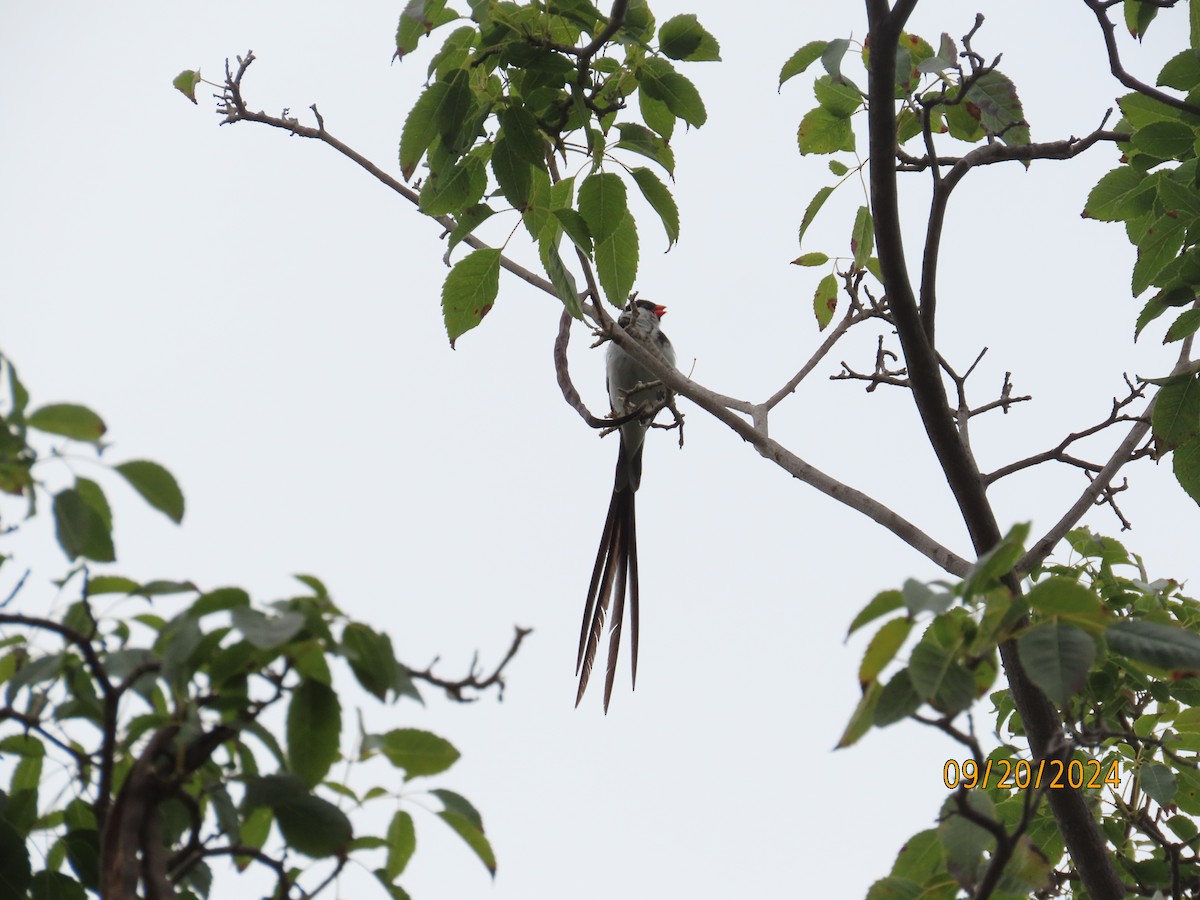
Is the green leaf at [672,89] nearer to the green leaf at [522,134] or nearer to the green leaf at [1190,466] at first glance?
the green leaf at [522,134]

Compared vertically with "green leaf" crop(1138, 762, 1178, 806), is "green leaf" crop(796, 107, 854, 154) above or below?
above

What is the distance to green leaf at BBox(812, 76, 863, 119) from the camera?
1.87 meters

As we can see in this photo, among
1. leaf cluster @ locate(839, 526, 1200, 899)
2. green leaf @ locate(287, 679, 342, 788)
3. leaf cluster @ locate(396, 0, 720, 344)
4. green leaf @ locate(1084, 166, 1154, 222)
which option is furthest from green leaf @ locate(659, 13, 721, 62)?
green leaf @ locate(287, 679, 342, 788)

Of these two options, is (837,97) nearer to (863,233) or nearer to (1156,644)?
(863,233)

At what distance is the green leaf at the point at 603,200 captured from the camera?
5.39ft

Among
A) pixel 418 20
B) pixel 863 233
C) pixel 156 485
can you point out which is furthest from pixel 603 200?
pixel 156 485

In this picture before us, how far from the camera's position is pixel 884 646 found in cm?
78

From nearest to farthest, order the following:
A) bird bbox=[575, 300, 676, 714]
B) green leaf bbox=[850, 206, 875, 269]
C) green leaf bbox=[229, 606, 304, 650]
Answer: green leaf bbox=[229, 606, 304, 650], green leaf bbox=[850, 206, 875, 269], bird bbox=[575, 300, 676, 714]

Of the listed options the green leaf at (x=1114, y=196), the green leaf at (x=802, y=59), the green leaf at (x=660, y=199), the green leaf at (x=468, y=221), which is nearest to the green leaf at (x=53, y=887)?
the green leaf at (x=468, y=221)

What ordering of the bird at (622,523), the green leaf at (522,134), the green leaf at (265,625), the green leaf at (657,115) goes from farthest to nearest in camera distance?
the bird at (622,523)
the green leaf at (657,115)
the green leaf at (522,134)
the green leaf at (265,625)

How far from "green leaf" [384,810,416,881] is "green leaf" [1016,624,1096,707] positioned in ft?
1.56

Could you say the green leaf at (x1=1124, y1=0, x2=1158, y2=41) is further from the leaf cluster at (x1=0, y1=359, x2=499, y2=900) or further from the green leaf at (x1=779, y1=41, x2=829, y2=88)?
the leaf cluster at (x1=0, y1=359, x2=499, y2=900)

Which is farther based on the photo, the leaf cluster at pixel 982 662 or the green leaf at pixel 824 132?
the green leaf at pixel 824 132

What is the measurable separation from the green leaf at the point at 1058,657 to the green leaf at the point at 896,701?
82 mm
